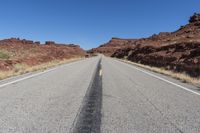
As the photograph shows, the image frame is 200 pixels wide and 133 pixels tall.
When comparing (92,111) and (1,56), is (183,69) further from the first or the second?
(1,56)

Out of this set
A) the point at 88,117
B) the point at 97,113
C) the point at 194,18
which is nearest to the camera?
the point at 88,117

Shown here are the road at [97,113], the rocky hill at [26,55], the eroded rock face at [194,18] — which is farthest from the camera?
the eroded rock face at [194,18]

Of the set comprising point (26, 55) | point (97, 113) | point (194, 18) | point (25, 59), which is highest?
point (194, 18)

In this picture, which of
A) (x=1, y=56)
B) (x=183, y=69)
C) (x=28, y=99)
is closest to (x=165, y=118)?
(x=28, y=99)

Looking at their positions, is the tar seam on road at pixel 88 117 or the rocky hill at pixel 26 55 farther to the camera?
the rocky hill at pixel 26 55

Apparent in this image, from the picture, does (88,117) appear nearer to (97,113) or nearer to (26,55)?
(97,113)

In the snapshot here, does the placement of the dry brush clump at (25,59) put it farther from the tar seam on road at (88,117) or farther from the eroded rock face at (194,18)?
the eroded rock face at (194,18)

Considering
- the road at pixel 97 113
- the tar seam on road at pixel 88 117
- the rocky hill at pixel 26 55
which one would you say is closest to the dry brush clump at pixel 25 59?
the rocky hill at pixel 26 55

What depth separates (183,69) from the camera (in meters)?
19.0

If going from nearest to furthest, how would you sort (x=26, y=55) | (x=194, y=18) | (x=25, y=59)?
(x=25, y=59)
(x=26, y=55)
(x=194, y=18)

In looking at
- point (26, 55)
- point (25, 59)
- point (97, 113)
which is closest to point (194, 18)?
point (26, 55)

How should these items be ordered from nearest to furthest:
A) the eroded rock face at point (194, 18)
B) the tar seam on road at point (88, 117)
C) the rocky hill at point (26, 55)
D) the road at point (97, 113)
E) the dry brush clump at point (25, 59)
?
the tar seam on road at point (88, 117) → the road at point (97, 113) → the dry brush clump at point (25, 59) → the rocky hill at point (26, 55) → the eroded rock face at point (194, 18)

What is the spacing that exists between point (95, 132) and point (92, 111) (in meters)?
1.45

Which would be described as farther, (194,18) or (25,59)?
(194,18)
